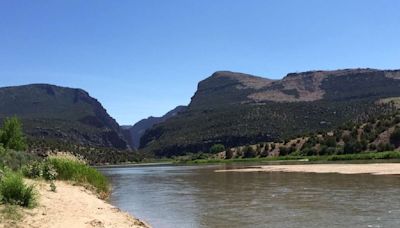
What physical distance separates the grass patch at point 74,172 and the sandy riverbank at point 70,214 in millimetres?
6378

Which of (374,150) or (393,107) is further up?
(393,107)

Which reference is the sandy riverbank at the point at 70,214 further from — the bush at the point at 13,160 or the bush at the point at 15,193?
the bush at the point at 13,160

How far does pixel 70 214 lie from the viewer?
55.9 ft

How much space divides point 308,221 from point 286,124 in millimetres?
150209

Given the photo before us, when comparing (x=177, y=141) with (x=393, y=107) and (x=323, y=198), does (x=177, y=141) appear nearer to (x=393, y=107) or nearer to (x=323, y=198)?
(x=393, y=107)

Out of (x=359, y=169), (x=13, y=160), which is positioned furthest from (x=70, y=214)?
(x=359, y=169)

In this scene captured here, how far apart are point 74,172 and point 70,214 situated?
1208cm

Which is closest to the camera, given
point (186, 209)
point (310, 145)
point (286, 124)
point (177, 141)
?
point (186, 209)

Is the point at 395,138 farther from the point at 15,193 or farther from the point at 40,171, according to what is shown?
the point at 15,193

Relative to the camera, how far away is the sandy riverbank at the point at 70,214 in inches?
591

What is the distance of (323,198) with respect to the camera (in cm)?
2553

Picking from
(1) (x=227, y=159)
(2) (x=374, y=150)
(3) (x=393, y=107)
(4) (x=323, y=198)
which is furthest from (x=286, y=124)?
(4) (x=323, y=198)

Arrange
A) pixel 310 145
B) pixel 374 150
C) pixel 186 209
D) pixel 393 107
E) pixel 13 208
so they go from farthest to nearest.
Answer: pixel 393 107 < pixel 310 145 < pixel 374 150 < pixel 186 209 < pixel 13 208

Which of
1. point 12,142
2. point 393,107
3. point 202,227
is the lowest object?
point 202,227
